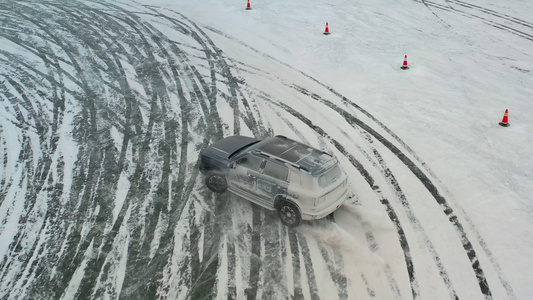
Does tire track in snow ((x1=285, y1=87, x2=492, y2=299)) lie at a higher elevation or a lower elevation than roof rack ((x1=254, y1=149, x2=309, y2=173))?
lower

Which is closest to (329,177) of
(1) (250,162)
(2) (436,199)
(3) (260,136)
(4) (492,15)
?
(1) (250,162)

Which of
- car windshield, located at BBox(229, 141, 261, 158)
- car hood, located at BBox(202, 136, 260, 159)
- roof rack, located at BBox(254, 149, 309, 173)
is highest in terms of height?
roof rack, located at BBox(254, 149, 309, 173)

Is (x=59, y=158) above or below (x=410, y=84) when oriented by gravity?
below

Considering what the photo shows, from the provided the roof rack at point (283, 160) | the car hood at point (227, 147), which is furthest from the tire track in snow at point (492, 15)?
the roof rack at point (283, 160)

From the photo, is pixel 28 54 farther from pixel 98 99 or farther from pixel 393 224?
pixel 393 224

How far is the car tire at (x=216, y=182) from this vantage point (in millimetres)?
11578

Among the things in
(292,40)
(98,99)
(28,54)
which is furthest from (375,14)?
(28,54)

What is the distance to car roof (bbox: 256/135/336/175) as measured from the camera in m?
Result: 10.4

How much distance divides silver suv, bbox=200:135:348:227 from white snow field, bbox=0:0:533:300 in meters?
0.50

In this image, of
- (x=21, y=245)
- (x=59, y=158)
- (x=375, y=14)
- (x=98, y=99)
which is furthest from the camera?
(x=375, y=14)

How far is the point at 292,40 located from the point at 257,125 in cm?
794

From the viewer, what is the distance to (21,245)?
406 inches

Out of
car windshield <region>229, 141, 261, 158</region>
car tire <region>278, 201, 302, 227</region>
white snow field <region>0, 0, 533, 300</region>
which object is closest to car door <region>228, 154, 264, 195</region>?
car windshield <region>229, 141, 261, 158</region>

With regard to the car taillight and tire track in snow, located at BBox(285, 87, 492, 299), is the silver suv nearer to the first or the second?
the car taillight
